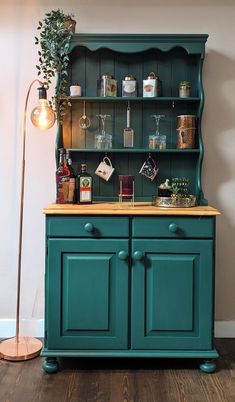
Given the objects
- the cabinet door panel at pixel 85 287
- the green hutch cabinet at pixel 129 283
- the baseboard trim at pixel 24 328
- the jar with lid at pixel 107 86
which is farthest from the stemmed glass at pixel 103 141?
the baseboard trim at pixel 24 328

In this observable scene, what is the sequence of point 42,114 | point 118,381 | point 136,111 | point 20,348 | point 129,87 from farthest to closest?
point 136,111 < point 129,87 < point 20,348 < point 42,114 < point 118,381

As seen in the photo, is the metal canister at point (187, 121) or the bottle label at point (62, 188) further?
the metal canister at point (187, 121)

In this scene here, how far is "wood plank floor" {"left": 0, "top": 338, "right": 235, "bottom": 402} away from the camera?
2.22 meters

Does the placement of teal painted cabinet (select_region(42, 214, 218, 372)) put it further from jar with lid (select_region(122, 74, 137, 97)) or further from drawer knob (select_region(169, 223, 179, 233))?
jar with lid (select_region(122, 74, 137, 97))

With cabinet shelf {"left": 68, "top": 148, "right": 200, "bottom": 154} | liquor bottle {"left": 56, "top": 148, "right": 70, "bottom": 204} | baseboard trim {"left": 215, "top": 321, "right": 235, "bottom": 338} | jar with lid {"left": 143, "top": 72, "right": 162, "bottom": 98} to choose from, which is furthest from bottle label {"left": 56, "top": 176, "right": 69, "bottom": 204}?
baseboard trim {"left": 215, "top": 321, "right": 235, "bottom": 338}

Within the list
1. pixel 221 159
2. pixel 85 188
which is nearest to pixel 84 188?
pixel 85 188

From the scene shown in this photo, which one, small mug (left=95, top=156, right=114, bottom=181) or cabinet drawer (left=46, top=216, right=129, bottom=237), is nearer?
cabinet drawer (left=46, top=216, right=129, bottom=237)

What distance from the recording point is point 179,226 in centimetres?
245

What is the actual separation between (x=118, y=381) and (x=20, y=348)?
2.28 ft

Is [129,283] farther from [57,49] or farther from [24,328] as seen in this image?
[57,49]

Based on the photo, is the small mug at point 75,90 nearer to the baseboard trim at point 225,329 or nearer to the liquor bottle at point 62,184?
the liquor bottle at point 62,184

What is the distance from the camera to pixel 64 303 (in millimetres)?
2465

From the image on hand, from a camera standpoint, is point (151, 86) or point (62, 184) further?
point (151, 86)

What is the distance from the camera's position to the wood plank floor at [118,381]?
222 cm
